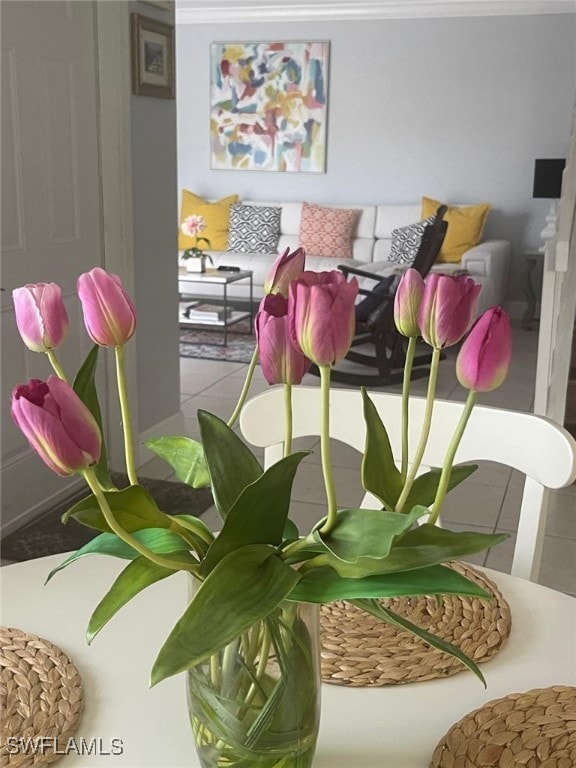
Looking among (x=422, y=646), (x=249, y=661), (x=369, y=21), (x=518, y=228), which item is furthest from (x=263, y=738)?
(x=369, y=21)

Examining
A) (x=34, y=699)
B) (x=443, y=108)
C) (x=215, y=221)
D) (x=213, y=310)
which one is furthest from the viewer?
(x=215, y=221)

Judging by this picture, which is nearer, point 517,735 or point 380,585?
point 380,585

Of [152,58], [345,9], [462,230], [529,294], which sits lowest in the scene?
[529,294]

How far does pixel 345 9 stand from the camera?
22.7 ft

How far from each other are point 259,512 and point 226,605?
2.9 inches

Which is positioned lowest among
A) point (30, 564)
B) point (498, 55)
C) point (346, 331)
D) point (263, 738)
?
point (30, 564)

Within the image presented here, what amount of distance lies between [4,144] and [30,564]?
1.94m

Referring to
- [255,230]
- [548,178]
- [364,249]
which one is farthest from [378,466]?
Answer: [255,230]

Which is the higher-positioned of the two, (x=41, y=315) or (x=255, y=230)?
(x=41, y=315)

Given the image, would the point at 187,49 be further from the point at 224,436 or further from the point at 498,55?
the point at 224,436

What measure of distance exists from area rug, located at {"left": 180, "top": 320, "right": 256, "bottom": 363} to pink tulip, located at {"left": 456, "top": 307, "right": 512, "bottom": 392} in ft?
15.3

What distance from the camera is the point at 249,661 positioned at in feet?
2.14

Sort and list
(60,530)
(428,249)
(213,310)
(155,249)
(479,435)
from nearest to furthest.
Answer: (479,435), (60,530), (155,249), (428,249), (213,310)

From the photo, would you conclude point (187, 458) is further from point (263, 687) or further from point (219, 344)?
point (219, 344)
